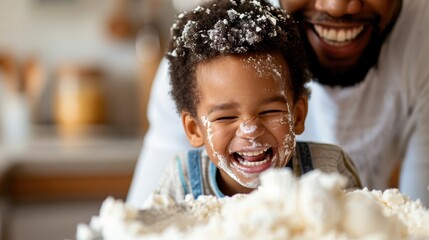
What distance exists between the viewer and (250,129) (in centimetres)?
89

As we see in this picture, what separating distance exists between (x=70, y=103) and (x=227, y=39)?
205 centimetres

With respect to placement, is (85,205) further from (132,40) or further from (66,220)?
(132,40)

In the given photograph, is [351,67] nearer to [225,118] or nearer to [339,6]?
[339,6]

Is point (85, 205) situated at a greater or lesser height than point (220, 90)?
lesser

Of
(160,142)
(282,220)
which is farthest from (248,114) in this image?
(160,142)

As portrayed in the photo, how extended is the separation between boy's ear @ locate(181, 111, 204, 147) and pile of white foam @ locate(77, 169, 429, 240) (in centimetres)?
33

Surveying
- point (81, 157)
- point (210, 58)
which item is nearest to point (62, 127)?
point (81, 157)

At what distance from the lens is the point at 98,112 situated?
9.81 feet

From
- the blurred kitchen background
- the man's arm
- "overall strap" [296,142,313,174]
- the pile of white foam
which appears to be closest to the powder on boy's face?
"overall strap" [296,142,313,174]

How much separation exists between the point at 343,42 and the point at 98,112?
1.93 meters

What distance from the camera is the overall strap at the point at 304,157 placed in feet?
3.36

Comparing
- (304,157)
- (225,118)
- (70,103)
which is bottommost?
(70,103)

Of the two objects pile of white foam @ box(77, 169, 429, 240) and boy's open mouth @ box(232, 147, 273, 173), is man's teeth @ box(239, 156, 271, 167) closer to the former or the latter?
boy's open mouth @ box(232, 147, 273, 173)

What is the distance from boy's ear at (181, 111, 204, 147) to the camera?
1007 millimetres
